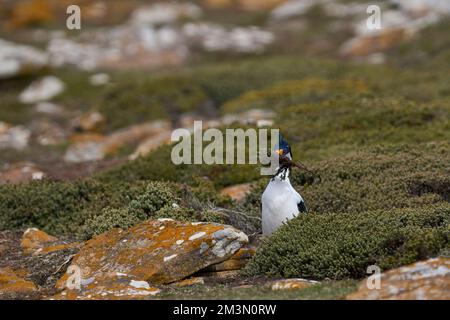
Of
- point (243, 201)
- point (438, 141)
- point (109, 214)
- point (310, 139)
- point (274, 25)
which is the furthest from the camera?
point (274, 25)

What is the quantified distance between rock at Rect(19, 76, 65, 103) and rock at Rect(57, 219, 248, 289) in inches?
954

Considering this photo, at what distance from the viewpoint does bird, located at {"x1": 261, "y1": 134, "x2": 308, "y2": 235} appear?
1177 cm

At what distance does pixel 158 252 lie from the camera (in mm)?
10641

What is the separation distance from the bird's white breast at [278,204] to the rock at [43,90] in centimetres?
2412

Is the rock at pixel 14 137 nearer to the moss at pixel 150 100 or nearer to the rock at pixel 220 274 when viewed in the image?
the moss at pixel 150 100

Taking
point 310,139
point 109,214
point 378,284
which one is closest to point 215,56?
point 310,139

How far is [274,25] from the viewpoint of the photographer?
154 feet

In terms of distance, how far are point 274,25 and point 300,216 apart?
120 ft

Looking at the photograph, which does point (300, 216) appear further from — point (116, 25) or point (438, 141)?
point (116, 25)

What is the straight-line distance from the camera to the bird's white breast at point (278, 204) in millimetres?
11758

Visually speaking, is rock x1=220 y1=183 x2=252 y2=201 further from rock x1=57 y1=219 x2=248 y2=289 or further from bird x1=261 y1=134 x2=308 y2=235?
rock x1=57 y1=219 x2=248 y2=289

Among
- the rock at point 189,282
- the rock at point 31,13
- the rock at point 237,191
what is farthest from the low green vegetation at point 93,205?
the rock at point 31,13
